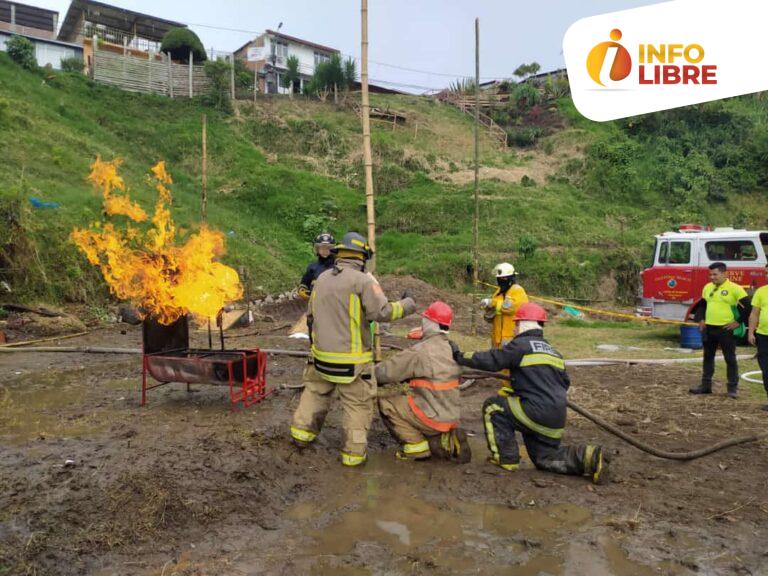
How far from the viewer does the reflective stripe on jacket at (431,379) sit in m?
5.37

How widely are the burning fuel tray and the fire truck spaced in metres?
10.6

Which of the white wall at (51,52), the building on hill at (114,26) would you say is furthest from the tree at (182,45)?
the white wall at (51,52)

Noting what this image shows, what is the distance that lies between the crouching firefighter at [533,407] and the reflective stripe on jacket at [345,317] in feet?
3.28

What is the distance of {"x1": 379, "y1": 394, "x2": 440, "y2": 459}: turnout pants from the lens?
18.0ft

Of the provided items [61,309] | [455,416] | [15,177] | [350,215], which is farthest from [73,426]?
[350,215]

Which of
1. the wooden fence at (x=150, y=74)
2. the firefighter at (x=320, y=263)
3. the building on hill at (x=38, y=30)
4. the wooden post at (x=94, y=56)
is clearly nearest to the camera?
the firefighter at (x=320, y=263)

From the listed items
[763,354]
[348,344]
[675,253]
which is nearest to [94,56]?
[675,253]

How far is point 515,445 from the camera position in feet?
17.6

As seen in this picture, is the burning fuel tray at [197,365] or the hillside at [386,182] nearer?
the burning fuel tray at [197,365]

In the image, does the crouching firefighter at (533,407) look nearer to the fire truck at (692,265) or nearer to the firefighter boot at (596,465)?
the firefighter boot at (596,465)

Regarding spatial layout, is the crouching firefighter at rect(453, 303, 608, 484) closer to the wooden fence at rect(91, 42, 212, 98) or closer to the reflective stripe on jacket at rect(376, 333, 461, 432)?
the reflective stripe on jacket at rect(376, 333, 461, 432)

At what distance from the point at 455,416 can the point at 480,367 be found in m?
0.61

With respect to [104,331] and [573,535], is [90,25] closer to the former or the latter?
[104,331]

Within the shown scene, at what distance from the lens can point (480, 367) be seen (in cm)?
517
